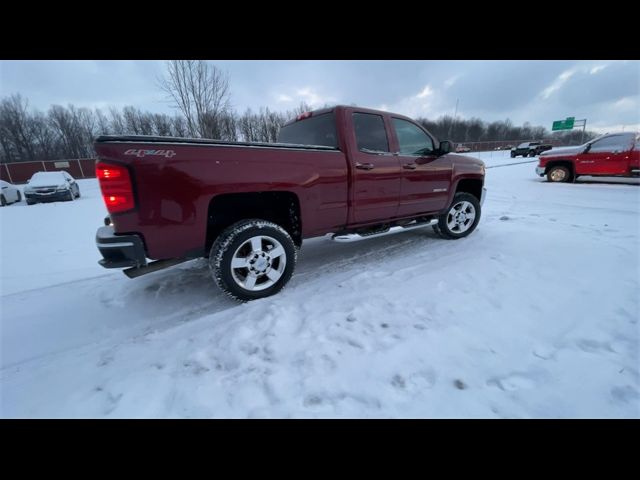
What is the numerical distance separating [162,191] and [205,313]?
1.19m

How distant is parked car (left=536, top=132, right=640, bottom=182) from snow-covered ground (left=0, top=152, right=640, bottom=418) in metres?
7.67

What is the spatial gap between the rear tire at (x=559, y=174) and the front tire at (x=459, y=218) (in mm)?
8483

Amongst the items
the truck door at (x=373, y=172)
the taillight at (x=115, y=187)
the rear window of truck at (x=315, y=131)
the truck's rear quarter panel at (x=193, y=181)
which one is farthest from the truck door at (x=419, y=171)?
the taillight at (x=115, y=187)

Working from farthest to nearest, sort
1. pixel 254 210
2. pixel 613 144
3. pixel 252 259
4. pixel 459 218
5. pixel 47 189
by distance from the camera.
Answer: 1. pixel 47 189
2. pixel 613 144
3. pixel 459 218
4. pixel 254 210
5. pixel 252 259

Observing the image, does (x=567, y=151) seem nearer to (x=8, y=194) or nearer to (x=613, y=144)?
(x=613, y=144)

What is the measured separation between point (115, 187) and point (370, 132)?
9.12ft

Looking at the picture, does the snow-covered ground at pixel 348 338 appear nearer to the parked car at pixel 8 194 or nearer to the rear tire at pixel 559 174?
the rear tire at pixel 559 174

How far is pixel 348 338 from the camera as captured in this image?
2127mm

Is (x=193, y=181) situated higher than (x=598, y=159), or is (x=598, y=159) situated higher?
(x=193, y=181)

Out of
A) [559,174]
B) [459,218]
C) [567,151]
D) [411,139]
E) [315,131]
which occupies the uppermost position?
[315,131]

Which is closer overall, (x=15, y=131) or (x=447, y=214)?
(x=447, y=214)

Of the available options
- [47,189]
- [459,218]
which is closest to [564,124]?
[459,218]

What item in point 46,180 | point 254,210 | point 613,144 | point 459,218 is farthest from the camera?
point 46,180

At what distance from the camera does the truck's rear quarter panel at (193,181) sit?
2168 mm
